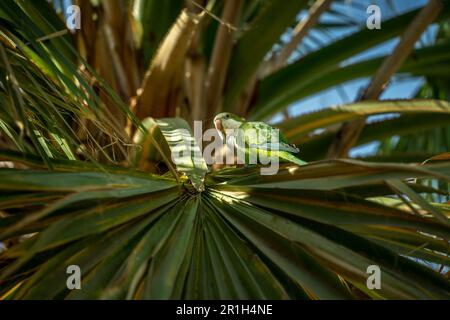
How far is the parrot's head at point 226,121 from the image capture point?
1.79 meters

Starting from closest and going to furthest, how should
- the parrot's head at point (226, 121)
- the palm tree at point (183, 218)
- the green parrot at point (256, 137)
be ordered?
the palm tree at point (183, 218) → the green parrot at point (256, 137) → the parrot's head at point (226, 121)

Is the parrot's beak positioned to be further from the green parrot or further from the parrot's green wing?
the parrot's green wing

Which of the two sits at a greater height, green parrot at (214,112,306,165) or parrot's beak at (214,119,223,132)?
parrot's beak at (214,119,223,132)

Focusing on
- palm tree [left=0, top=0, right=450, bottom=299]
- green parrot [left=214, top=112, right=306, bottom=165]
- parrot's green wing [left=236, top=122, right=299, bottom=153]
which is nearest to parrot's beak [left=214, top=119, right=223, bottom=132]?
green parrot [left=214, top=112, right=306, bottom=165]

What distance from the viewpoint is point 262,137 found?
1575mm

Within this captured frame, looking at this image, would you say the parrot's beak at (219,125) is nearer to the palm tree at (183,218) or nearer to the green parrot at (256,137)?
the green parrot at (256,137)

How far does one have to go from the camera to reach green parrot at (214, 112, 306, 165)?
4.84ft

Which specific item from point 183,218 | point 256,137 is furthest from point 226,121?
point 183,218

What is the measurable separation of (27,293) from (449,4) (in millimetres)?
1923

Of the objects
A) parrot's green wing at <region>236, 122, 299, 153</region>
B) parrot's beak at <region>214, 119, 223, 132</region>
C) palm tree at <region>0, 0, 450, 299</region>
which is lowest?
palm tree at <region>0, 0, 450, 299</region>

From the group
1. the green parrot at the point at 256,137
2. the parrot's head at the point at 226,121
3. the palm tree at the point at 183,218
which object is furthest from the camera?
the parrot's head at the point at 226,121

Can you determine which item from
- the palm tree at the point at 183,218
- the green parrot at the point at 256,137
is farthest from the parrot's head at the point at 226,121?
the palm tree at the point at 183,218

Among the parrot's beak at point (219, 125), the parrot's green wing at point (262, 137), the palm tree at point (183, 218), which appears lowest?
the palm tree at point (183, 218)
